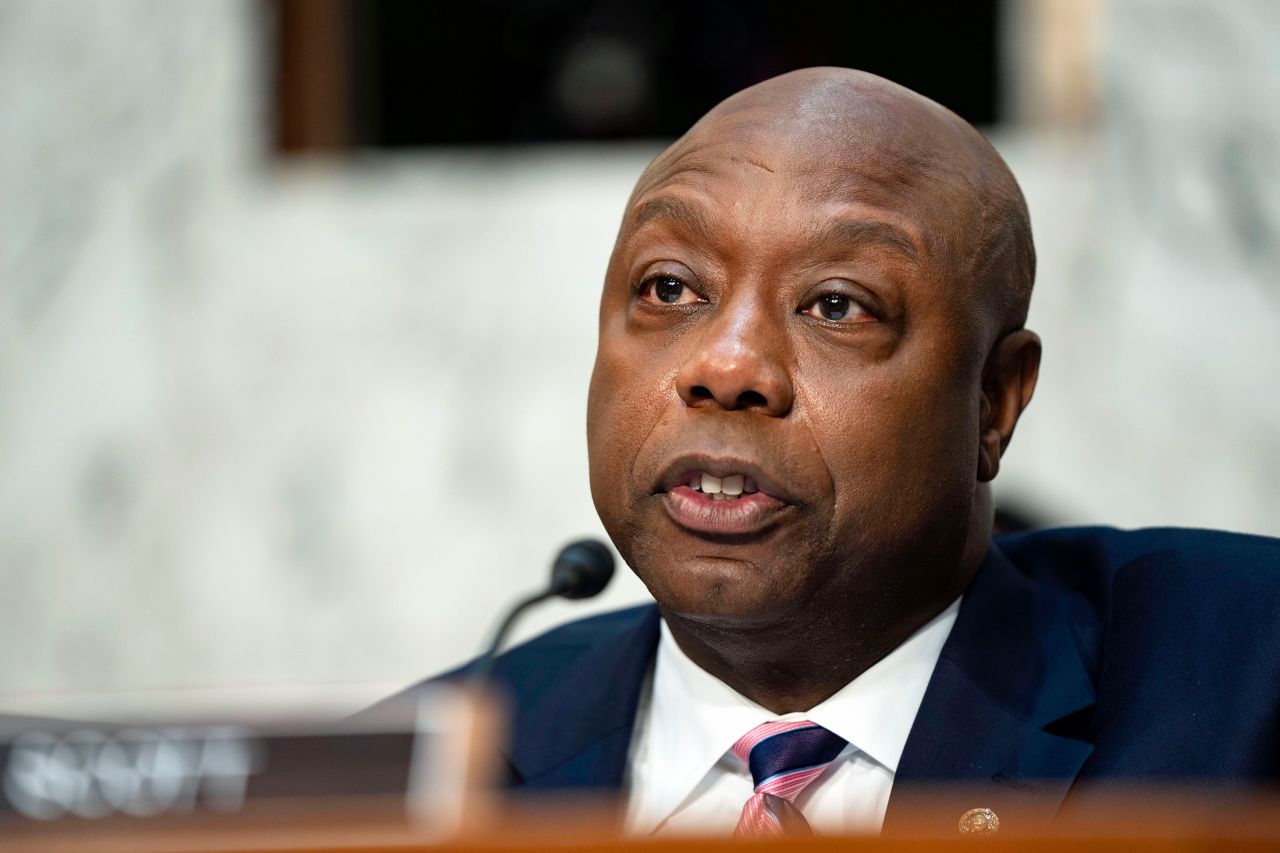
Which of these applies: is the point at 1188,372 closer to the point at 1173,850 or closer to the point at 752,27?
the point at 752,27

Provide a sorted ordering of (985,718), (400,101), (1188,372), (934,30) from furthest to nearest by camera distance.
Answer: (400,101)
(934,30)
(1188,372)
(985,718)

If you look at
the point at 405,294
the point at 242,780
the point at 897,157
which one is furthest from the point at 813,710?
the point at 405,294

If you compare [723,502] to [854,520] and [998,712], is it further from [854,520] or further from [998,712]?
[998,712]

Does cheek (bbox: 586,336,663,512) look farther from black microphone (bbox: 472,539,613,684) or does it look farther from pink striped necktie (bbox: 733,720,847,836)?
pink striped necktie (bbox: 733,720,847,836)

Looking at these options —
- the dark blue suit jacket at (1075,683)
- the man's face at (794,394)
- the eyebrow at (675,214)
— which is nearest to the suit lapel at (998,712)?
the dark blue suit jacket at (1075,683)

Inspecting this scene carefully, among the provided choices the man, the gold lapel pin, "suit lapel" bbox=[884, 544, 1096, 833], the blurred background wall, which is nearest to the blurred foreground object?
the gold lapel pin

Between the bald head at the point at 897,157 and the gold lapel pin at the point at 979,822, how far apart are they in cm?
64

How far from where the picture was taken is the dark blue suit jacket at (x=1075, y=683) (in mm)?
1681

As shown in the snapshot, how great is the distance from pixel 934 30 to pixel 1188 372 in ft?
3.79

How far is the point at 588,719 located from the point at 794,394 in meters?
0.60

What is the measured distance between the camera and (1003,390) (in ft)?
6.07

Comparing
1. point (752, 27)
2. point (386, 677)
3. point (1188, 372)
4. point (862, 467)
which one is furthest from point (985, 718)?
point (752, 27)

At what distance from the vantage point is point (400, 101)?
14.3 ft

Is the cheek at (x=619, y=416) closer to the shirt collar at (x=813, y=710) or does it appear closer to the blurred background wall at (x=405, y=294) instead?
the shirt collar at (x=813, y=710)
